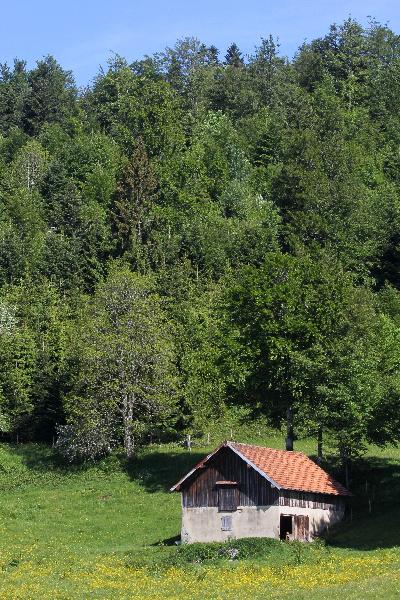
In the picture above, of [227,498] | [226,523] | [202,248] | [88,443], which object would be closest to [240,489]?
[227,498]

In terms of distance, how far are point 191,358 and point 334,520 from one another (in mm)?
23561

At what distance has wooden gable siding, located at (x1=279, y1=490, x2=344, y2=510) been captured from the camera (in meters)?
59.7

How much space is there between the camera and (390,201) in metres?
127

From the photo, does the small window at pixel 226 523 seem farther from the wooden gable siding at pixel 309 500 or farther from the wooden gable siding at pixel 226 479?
the wooden gable siding at pixel 309 500

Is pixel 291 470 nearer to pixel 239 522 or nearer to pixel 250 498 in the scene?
pixel 250 498

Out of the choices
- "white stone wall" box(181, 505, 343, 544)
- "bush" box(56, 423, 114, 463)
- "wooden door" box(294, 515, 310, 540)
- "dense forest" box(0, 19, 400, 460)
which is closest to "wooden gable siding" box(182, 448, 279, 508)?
"white stone wall" box(181, 505, 343, 544)

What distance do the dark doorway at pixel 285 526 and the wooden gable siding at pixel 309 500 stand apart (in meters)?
1.03

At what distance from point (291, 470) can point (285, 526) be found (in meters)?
3.13

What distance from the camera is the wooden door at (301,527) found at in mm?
59719

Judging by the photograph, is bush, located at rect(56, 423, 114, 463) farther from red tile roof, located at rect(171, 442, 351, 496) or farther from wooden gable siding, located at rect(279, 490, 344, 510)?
wooden gable siding, located at rect(279, 490, 344, 510)

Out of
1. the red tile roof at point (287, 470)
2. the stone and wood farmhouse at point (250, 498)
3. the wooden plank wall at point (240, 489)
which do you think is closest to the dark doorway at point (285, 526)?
the stone and wood farmhouse at point (250, 498)

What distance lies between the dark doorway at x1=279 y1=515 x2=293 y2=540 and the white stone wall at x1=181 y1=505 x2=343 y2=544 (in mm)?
895

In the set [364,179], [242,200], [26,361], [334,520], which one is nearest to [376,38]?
[364,179]

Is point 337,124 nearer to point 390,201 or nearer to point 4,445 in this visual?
point 390,201
